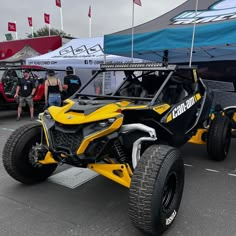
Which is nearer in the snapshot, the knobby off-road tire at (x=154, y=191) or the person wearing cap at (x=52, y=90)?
the knobby off-road tire at (x=154, y=191)

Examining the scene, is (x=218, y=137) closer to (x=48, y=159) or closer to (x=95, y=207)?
(x=95, y=207)

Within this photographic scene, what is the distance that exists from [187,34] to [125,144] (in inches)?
136

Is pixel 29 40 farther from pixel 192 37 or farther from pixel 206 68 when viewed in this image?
pixel 192 37

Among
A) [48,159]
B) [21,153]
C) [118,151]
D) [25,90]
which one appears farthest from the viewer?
[25,90]

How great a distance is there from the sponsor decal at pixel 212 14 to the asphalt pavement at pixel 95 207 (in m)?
3.26

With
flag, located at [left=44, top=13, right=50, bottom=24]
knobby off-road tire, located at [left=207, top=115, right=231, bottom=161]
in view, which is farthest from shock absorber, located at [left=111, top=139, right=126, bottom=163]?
flag, located at [left=44, top=13, right=50, bottom=24]

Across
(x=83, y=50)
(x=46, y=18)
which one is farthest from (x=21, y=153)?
(x=46, y=18)

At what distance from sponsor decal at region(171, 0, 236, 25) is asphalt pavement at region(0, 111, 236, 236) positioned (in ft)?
10.7

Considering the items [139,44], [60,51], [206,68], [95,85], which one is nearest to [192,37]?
[139,44]

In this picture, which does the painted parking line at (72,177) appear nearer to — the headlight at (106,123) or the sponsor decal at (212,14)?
the headlight at (106,123)

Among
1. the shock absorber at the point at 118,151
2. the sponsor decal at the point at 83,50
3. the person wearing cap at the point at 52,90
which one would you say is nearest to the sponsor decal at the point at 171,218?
the shock absorber at the point at 118,151

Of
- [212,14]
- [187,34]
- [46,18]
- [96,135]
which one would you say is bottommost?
[96,135]

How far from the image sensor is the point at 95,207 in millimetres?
3365

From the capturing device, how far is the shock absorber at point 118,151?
10.3 ft
